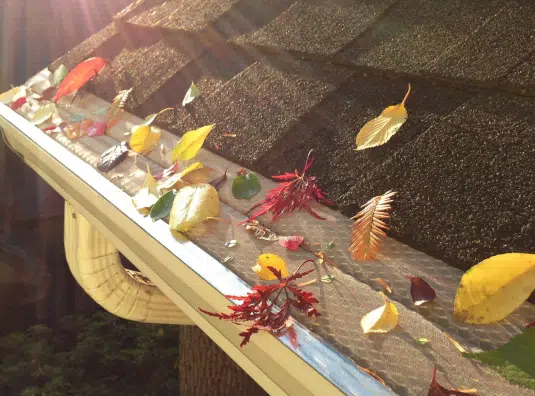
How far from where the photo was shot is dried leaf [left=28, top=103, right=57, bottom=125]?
2.27 metres

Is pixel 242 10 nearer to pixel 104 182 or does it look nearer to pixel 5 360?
pixel 104 182

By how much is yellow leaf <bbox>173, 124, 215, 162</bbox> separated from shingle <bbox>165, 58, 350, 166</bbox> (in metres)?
0.02

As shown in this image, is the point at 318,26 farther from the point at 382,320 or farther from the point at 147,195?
Result: the point at 382,320

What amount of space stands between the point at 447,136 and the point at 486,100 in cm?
12

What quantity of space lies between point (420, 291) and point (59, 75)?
235 centimetres

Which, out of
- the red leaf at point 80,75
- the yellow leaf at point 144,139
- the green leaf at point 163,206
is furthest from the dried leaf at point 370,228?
the red leaf at point 80,75

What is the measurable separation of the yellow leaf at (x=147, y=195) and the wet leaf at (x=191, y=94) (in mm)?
406

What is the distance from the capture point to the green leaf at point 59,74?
8.79ft

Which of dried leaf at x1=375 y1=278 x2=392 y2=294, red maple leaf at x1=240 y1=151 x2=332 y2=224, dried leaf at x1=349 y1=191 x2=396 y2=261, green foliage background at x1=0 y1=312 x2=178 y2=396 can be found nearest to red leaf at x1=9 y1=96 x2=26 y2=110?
red maple leaf at x1=240 y1=151 x2=332 y2=224

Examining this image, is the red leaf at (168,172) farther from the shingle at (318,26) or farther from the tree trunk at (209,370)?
the tree trunk at (209,370)

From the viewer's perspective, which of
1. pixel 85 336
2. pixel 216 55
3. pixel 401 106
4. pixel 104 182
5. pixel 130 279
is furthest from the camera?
pixel 85 336

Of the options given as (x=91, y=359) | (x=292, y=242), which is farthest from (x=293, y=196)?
(x=91, y=359)

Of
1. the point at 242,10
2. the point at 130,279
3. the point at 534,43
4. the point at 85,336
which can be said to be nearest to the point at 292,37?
the point at 242,10

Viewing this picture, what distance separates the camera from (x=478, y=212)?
91cm
